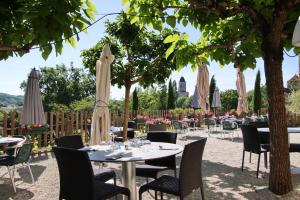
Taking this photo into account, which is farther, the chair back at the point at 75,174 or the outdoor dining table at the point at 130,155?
the outdoor dining table at the point at 130,155

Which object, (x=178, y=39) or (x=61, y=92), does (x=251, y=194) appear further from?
(x=61, y=92)

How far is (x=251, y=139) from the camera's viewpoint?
555 cm

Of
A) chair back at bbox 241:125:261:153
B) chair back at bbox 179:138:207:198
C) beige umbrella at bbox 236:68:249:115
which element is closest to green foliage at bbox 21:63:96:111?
beige umbrella at bbox 236:68:249:115

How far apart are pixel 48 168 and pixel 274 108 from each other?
4.85 meters

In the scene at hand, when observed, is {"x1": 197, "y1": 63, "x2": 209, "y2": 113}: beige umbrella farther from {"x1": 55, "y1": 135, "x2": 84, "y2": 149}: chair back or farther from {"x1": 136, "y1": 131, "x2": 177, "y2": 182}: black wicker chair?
{"x1": 55, "y1": 135, "x2": 84, "y2": 149}: chair back

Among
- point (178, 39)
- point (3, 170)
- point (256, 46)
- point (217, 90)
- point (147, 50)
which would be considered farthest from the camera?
point (217, 90)

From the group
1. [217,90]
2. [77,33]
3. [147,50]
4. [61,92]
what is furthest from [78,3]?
[61,92]

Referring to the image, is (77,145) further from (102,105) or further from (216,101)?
(216,101)

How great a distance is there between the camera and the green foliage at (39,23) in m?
2.31

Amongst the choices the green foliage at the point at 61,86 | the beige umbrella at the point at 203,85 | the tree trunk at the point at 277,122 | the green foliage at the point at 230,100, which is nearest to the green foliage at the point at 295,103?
the green foliage at the point at 230,100

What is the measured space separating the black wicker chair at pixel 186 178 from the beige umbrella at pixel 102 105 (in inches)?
73.8

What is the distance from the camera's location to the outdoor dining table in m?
3.16

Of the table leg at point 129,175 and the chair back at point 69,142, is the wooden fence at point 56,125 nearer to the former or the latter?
the chair back at point 69,142

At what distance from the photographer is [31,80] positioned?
22.5ft
